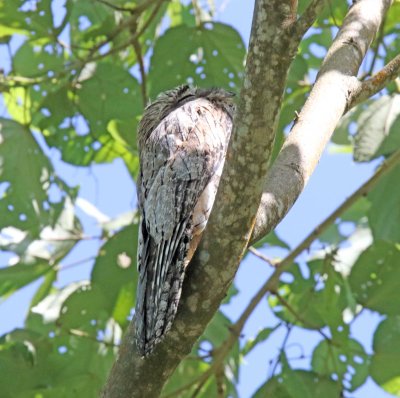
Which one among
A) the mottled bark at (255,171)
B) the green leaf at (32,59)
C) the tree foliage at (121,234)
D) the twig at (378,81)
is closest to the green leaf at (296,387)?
the tree foliage at (121,234)

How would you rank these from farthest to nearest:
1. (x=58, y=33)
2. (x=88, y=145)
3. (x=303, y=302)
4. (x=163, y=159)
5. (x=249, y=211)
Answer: (x=88, y=145), (x=303, y=302), (x=58, y=33), (x=163, y=159), (x=249, y=211)

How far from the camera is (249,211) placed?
9.93ft

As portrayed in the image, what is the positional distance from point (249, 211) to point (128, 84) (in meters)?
1.97

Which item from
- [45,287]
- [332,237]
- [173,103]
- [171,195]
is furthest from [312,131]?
[332,237]

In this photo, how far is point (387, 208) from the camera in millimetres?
4715

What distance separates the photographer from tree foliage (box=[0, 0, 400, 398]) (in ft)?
15.3

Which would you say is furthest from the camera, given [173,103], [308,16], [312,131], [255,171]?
[173,103]

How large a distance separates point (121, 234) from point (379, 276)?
1.28 m

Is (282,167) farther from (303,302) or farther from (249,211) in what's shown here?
(303,302)

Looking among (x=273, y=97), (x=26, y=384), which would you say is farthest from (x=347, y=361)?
(x=273, y=97)

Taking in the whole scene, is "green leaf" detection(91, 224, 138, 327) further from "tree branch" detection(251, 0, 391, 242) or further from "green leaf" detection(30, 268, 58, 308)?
"tree branch" detection(251, 0, 391, 242)

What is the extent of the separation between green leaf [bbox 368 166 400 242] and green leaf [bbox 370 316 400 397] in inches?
16.2

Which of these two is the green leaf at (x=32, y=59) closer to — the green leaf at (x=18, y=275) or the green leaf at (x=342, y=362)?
the green leaf at (x=18, y=275)

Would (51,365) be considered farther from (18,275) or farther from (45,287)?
(45,287)
